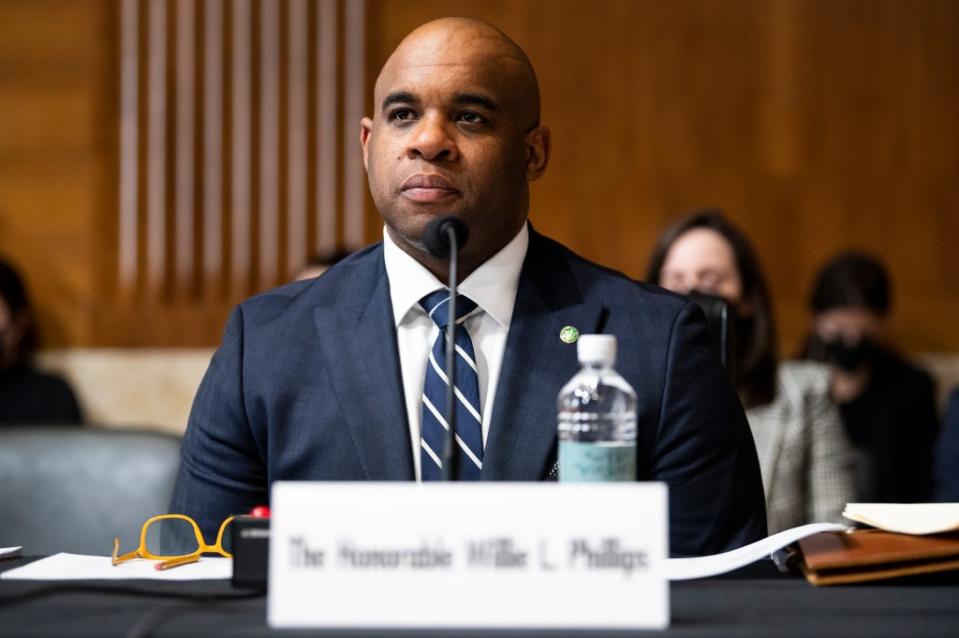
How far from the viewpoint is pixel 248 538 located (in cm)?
117

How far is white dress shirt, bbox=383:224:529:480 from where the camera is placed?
5.70ft

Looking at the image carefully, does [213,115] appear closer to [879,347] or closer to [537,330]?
[879,347]

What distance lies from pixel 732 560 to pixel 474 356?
56cm

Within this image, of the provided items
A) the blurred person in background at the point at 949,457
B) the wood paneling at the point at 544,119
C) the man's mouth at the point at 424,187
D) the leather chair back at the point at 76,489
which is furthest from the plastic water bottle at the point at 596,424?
A: the wood paneling at the point at 544,119

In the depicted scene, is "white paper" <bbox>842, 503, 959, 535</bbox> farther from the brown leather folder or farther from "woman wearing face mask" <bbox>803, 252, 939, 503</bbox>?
"woman wearing face mask" <bbox>803, 252, 939, 503</bbox>

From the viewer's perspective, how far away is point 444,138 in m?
1.72

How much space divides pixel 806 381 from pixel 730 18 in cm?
151

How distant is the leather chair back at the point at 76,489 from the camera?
2174 millimetres

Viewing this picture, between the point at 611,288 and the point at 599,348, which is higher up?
the point at 611,288

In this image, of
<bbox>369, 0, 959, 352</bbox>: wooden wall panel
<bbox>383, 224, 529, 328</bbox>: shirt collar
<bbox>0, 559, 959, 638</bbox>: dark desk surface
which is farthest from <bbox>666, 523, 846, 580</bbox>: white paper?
<bbox>369, 0, 959, 352</bbox>: wooden wall panel

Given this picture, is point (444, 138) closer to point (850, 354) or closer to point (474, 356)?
point (474, 356)

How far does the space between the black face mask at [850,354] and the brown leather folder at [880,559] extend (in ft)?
9.05

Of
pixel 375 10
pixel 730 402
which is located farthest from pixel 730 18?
pixel 730 402

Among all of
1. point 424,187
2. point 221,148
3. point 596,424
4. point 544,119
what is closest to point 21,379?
point 221,148
